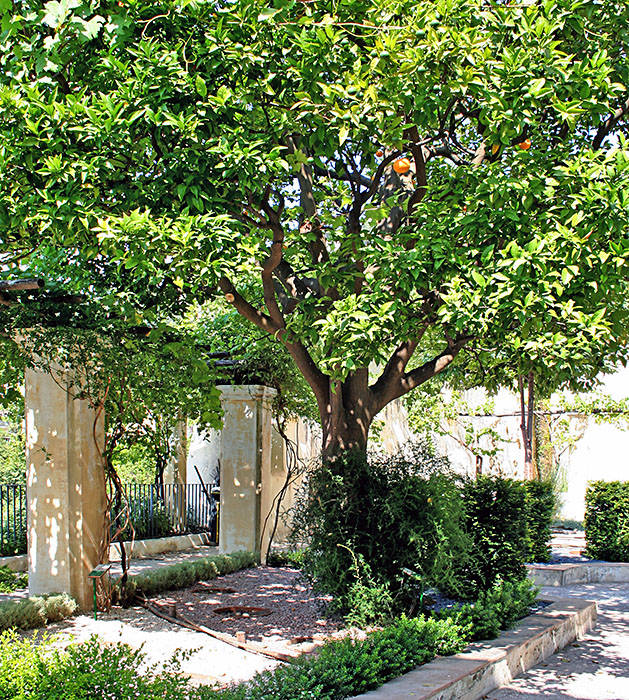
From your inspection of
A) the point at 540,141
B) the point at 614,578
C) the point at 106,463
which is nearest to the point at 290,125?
the point at 540,141

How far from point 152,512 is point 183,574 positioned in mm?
4408

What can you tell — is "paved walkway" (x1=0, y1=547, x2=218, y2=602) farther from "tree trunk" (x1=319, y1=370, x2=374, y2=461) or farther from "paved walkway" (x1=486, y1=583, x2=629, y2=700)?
"paved walkway" (x1=486, y1=583, x2=629, y2=700)

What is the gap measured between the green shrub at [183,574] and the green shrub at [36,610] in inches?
32.5

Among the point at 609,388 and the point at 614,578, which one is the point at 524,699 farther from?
the point at 609,388

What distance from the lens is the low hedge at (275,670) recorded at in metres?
3.71

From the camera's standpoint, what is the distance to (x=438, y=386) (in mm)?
15047

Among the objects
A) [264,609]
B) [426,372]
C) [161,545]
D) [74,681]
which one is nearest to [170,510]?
[161,545]

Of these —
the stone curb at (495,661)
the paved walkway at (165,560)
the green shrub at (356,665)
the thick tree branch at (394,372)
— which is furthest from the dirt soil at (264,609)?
the thick tree branch at (394,372)

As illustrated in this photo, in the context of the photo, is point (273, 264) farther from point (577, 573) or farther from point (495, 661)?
point (577, 573)

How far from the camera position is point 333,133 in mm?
5262

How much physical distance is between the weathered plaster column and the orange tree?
254 inches

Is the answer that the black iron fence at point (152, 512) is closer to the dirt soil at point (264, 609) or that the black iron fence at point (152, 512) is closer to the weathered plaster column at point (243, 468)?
the weathered plaster column at point (243, 468)

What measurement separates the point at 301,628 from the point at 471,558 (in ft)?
6.07

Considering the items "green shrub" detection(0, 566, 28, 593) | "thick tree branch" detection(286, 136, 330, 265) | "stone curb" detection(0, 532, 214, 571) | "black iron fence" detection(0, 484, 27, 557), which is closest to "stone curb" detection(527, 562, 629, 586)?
"stone curb" detection(0, 532, 214, 571)
